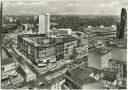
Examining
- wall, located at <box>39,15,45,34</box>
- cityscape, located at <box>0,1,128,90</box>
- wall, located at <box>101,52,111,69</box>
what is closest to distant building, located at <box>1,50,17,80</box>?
cityscape, located at <box>0,1,128,90</box>

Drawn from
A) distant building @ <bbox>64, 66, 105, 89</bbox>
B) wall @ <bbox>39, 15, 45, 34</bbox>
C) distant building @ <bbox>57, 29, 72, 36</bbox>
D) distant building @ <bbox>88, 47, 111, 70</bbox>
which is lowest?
distant building @ <bbox>64, 66, 105, 89</bbox>

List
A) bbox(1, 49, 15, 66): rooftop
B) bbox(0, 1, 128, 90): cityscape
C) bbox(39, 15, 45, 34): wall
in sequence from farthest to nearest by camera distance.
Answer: bbox(1, 49, 15, 66): rooftop → bbox(39, 15, 45, 34): wall → bbox(0, 1, 128, 90): cityscape

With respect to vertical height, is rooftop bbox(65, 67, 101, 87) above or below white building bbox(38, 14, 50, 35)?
below

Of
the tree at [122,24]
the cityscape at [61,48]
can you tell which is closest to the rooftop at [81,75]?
the cityscape at [61,48]

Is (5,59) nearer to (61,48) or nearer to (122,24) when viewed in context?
(61,48)

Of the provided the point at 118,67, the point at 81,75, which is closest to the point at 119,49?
the point at 118,67

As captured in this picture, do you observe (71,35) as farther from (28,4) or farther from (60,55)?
(28,4)

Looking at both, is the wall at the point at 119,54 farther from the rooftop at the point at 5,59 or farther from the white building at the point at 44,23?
the rooftop at the point at 5,59

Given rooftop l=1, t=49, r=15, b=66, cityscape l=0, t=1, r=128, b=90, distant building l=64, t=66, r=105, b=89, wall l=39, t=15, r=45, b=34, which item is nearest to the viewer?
distant building l=64, t=66, r=105, b=89

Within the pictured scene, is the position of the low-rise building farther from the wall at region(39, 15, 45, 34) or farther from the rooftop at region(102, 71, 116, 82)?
the rooftop at region(102, 71, 116, 82)
